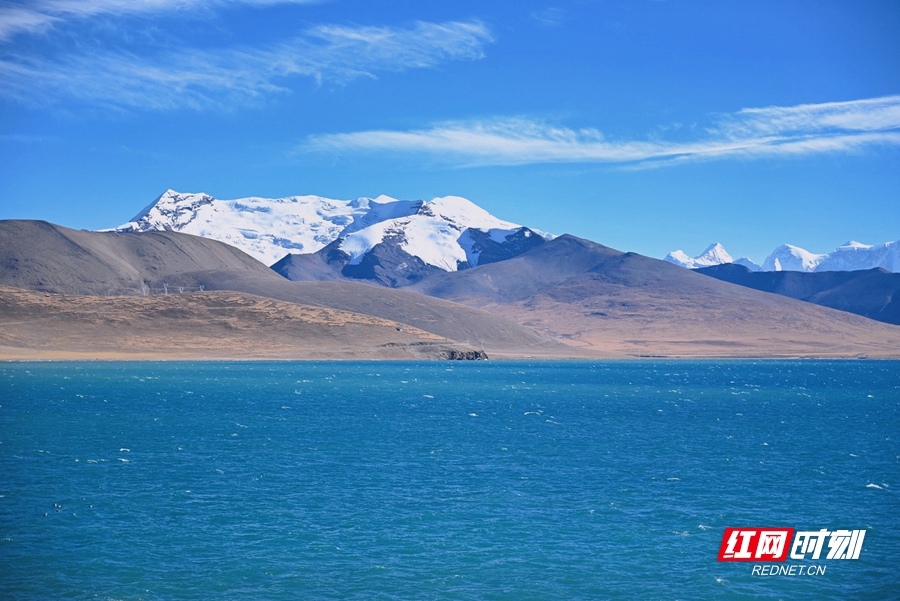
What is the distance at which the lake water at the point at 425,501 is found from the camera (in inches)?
1101

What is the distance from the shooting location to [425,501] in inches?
1503

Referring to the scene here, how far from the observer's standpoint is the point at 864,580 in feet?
92.1

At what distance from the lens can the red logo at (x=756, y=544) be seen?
30422 millimetres

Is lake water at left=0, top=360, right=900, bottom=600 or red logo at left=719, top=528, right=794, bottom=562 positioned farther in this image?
red logo at left=719, top=528, right=794, bottom=562

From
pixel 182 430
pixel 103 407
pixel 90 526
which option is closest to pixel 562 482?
pixel 90 526

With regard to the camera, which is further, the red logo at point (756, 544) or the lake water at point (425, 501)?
the red logo at point (756, 544)

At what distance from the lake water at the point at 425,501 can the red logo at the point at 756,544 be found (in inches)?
21.7

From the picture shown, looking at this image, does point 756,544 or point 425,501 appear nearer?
point 756,544

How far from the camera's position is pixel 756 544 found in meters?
31.7

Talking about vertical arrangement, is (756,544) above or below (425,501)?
above

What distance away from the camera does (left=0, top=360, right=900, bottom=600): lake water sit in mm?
27969

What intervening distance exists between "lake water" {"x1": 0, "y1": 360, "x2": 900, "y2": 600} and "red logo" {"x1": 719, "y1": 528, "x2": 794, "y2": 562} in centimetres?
55

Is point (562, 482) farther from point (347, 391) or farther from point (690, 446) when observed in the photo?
point (347, 391)

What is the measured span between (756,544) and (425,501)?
1335cm
